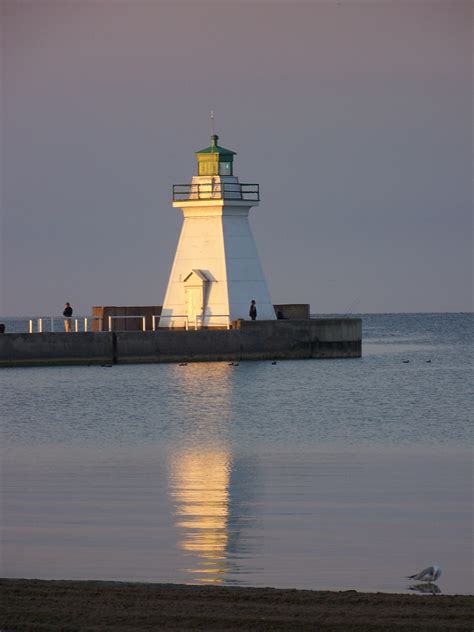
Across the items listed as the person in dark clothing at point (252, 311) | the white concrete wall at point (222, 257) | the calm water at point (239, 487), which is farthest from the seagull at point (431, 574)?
the person in dark clothing at point (252, 311)

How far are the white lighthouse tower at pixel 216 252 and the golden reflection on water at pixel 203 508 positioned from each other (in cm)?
1946

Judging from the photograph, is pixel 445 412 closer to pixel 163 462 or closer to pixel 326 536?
pixel 163 462

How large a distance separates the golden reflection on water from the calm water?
2cm

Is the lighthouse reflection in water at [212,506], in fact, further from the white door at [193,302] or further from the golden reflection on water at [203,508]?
the white door at [193,302]

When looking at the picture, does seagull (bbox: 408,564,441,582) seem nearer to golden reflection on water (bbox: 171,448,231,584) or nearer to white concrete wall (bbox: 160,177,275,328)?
golden reflection on water (bbox: 171,448,231,584)

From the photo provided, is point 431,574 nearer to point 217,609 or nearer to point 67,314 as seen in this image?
point 217,609

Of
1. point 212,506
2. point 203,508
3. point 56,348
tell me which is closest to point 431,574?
point 203,508

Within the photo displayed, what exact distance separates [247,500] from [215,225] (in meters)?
25.7

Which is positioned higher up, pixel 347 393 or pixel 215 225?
pixel 215 225

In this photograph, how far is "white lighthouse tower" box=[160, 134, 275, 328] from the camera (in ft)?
127

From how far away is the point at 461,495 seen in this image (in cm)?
1355

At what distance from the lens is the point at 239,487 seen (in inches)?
580

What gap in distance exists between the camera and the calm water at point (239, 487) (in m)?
9.96

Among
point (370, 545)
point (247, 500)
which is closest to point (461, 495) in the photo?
point (247, 500)
